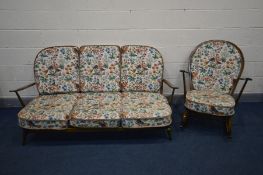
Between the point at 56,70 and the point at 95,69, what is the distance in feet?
1.47

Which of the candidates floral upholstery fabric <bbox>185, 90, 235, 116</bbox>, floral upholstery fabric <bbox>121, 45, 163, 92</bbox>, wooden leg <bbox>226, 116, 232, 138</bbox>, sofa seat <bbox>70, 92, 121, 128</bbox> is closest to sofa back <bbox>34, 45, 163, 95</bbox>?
floral upholstery fabric <bbox>121, 45, 163, 92</bbox>

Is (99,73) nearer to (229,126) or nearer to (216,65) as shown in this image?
(216,65)

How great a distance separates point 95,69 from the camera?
113 inches

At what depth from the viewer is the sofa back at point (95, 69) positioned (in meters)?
2.86

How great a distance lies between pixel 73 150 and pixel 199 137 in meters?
1.33

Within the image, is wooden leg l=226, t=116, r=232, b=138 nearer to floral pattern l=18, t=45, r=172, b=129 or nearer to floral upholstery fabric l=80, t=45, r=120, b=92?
floral pattern l=18, t=45, r=172, b=129

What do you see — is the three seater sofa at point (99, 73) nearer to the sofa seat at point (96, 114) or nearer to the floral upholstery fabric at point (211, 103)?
the sofa seat at point (96, 114)

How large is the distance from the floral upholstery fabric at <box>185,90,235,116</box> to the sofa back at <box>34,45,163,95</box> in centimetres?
46

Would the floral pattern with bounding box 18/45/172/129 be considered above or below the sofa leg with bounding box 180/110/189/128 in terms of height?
above

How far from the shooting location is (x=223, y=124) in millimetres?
2910

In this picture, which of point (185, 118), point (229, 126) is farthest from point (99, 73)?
point (229, 126)

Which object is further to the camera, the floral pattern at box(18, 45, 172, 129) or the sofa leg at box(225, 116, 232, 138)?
the floral pattern at box(18, 45, 172, 129)

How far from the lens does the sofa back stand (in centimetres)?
286
